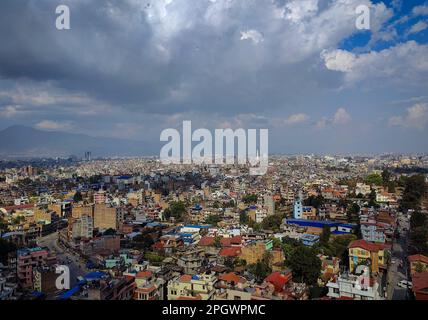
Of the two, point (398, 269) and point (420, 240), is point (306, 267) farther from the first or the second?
point (420, 240)

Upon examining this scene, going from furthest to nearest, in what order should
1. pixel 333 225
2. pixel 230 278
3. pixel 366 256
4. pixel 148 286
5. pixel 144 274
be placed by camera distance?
pixel 333 225 < pixel 366 256 < pixel 144 274 < pixel 230 278 < pixel 148 286

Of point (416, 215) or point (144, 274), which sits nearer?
point (144, 274)

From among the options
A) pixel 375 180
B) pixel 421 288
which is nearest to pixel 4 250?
pixel 421 288

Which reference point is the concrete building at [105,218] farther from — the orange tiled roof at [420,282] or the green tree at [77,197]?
the orange tiled roof at [420,282]

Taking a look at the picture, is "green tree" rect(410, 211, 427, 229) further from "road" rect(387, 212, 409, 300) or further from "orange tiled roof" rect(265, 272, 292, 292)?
Result: "orange tiled roof" rect(265, 272, 292, 292)

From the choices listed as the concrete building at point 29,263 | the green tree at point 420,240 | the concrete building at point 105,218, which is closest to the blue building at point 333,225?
the green tree at point 420,240

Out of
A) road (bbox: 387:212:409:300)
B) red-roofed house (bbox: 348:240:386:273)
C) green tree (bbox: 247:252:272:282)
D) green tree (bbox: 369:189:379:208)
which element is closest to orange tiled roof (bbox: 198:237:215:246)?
green tree (bbox: 247:252:272:282)
